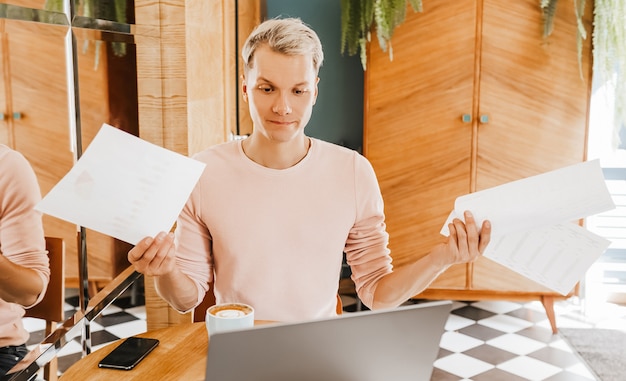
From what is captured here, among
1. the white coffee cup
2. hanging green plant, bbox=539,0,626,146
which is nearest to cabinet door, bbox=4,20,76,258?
the white coffee cup

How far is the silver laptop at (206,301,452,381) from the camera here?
71cm

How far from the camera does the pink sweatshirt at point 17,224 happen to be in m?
1.19

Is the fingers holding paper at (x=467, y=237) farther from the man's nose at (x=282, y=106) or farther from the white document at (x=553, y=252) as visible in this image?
the man's nose at (x=282, y=106)

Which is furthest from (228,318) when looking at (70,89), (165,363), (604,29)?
(604,29)

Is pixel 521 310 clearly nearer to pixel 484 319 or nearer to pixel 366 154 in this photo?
pixel 484 319

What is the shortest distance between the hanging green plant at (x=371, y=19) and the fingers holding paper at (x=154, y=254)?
2221 millimetres

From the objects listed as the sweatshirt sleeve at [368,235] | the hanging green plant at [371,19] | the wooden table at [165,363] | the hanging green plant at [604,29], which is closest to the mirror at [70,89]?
the wooden table at [165,363]

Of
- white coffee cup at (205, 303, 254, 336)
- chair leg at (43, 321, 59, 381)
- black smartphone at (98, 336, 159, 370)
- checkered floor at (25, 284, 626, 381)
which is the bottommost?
checkered floor at (25, 284, 626, 381)

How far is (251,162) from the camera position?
160 cm

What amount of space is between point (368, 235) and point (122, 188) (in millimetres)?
770

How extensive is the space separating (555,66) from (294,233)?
7.33ft

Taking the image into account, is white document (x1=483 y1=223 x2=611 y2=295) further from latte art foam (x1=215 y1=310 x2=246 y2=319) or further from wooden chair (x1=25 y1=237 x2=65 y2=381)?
wooden chair (x1=25 y1=237 x2=65 y2=381)

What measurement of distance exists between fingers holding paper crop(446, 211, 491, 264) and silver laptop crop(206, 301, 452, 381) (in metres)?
0.51

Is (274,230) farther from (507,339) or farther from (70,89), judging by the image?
(507,339)
